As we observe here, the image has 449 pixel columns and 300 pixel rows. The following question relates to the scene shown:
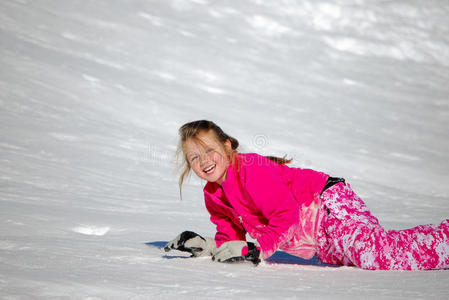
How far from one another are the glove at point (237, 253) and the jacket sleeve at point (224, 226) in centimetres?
21

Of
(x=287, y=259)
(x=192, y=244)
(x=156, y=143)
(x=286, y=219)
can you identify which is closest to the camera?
(x=286, y=219)

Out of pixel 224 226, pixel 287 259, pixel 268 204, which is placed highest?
pixel 268 204

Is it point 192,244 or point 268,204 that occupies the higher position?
point 268,204

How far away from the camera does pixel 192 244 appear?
2.00 m

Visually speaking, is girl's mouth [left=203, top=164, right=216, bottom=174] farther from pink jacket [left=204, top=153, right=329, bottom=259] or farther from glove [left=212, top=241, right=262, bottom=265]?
glove [left=212, top=241, right=262, bottom=265]

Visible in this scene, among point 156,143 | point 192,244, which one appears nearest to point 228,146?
point 192,244

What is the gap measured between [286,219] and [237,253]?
22 centimetres

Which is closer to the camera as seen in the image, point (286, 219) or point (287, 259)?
point (286, 219)

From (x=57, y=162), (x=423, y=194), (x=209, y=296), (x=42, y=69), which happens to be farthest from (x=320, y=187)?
(x=42, y=69)

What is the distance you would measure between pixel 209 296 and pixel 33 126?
3758 millimetres

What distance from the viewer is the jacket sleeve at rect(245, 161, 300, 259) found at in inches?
72.7

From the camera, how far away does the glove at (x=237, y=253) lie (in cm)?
184

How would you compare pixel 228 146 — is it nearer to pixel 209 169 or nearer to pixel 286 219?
pixel 209 169

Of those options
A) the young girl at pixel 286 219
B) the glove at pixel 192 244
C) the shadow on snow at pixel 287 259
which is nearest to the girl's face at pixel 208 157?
the young girl at pixel 286 219
